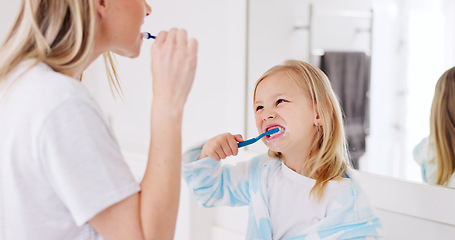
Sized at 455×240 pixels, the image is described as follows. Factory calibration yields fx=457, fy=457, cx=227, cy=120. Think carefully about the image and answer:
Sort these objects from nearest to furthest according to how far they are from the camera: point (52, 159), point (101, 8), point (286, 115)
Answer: point (52, 159) → point (101, 8) → point (286, 115)

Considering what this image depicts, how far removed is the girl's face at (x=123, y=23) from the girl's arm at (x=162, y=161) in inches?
3.5

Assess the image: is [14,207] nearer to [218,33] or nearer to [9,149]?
[9,149]

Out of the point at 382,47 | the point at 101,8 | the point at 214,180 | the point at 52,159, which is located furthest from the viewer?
the point at 382,47

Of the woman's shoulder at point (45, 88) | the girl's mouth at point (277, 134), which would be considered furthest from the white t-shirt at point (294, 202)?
the woman's shoulder at point (45, 88)

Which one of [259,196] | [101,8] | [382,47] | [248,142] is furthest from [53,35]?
[382,47]

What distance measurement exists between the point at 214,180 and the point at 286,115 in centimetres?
26

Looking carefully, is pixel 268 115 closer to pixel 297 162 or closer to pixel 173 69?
A: pixel 297 162

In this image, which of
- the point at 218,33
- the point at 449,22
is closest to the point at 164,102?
the point at 449,22

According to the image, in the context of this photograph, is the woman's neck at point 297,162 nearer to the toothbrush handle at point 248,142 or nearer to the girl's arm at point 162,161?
the toothbrush handle at point 248,142

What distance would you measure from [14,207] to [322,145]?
2.18ft

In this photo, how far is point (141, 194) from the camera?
2.42 ft

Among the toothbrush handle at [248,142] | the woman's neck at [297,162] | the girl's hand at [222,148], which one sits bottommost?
the woman's neck at [297,162]

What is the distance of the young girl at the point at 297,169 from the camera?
3.26 ft

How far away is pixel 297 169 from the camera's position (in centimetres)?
109
